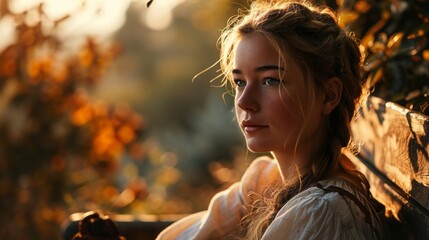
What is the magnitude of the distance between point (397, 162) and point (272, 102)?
12.3 inches

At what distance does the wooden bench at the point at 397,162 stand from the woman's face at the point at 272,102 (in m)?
0.19

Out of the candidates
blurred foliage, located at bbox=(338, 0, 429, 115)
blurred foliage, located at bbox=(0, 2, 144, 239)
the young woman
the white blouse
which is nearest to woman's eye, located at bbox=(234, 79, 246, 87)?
the young woman

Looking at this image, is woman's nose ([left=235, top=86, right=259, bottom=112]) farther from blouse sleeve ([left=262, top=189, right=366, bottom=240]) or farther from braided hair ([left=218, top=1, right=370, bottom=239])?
blouse sleeve ([left=262, top=189, right=366, bottom=240])

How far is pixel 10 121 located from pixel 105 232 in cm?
405

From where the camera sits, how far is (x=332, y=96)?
1.96 m

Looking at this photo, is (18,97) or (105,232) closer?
(105,232)

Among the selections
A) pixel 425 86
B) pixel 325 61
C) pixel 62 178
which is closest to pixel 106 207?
pixel 62 178

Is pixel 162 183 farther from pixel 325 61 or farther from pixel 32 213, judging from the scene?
pixel 325 61

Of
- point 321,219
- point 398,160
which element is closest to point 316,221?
point 321,219

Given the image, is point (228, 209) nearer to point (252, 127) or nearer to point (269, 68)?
point (252, 127)

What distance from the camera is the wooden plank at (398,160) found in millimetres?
1646

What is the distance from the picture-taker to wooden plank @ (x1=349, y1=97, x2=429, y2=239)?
1.65 m

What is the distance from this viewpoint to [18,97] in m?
5.52

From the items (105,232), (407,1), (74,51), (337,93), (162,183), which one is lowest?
(162,183)
